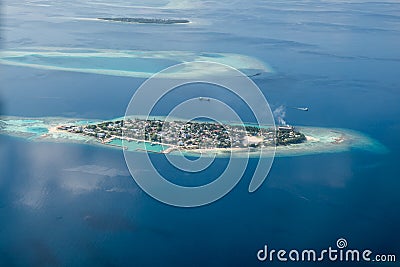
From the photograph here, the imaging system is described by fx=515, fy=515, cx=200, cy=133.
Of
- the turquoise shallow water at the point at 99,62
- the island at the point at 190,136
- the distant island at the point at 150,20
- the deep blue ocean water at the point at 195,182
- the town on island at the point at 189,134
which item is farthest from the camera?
the distant island at the point at 150,20

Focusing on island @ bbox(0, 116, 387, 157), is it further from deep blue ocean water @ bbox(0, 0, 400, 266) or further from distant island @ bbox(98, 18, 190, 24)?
distant island @ bbox(98, 18, 190, 24)

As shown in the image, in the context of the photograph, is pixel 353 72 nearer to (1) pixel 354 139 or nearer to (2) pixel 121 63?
(1) pixel 354 139

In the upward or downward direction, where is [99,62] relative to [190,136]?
upward

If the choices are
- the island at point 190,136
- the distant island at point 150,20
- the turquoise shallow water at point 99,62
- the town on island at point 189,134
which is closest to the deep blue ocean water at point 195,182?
the island at point 190,136

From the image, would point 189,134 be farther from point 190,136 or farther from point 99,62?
point 99,62

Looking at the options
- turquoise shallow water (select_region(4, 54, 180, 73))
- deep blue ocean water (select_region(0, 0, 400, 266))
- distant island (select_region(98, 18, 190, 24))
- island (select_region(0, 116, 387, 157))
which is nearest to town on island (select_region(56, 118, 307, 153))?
island (select_region(0, 116, 387, 157))

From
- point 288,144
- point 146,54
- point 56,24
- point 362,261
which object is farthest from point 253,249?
point 56,24

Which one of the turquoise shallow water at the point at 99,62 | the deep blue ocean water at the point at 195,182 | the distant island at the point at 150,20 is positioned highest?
the distant island at the point at 150,20

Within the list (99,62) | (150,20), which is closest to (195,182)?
(99,62)

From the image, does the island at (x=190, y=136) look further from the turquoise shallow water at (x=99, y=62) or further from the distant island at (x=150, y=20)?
the distant island at (x=150, y=20)
